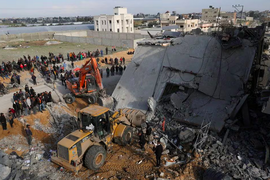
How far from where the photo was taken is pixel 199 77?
14.0 m

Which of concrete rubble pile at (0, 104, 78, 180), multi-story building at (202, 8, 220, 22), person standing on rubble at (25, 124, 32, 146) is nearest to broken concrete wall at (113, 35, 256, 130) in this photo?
concrete rubble pile at (0, 104, 78, 180)

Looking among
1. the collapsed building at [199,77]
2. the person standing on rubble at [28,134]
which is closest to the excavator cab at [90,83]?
the collapsed building at [199,77]

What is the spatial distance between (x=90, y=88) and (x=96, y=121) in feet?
22.3

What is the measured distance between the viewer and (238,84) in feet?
42.6

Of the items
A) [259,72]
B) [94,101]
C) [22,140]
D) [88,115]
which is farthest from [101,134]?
[259,72]

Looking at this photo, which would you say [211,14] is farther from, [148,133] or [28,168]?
[28,168]

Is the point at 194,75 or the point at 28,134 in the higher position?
the point at 194,75

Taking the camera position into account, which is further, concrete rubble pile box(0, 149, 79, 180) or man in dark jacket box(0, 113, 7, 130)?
man in dark jacket box(0, 113, 7, 130)

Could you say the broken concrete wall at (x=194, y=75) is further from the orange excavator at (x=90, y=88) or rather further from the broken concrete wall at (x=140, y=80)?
the orange excavator at (x=90, y=88)

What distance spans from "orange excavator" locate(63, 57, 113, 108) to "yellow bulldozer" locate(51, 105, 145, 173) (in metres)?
5.06

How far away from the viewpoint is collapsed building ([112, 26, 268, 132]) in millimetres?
12672

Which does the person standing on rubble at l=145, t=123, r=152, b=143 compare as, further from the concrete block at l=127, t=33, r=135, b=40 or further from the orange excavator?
the concrete block at l=127, t=33, r=135, b=40

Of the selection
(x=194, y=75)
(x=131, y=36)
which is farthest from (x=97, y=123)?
(x=131, y=36)

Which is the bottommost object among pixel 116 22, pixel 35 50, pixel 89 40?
pixel 35 50
